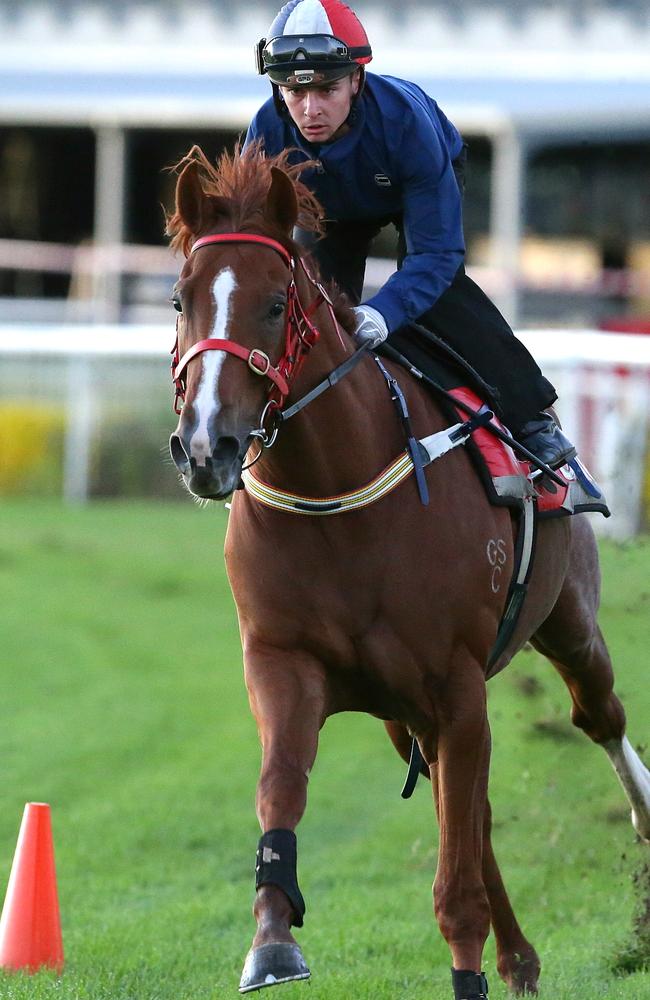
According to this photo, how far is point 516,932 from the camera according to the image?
5.21m

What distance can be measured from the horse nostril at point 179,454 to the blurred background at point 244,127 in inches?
483

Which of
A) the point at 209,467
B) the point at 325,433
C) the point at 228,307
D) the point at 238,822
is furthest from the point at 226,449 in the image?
the point at 238,822

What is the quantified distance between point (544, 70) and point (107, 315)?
20.1 feet

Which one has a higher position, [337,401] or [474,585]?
[337,401]

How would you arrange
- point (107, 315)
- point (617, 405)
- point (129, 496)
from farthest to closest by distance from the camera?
point (107, 315) → point (129, 496) → point (617, 405)

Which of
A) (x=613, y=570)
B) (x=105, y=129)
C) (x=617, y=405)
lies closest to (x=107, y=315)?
(x=105, y=129)

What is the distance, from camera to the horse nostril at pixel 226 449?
141 inches

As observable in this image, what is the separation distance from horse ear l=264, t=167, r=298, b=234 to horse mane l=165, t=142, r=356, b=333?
20 millimetres

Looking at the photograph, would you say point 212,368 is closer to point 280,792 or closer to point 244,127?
point 280,792

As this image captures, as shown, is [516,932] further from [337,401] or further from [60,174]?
[60,174]

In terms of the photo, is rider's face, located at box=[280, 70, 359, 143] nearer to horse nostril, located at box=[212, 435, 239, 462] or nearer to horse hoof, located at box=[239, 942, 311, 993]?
horse nostril, located at box=[212, 435, 239, 462]

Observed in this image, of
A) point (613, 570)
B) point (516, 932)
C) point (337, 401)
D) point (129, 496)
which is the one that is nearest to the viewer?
point (337, 401)

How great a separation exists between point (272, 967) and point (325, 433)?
126 centimetres

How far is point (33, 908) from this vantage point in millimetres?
5246
